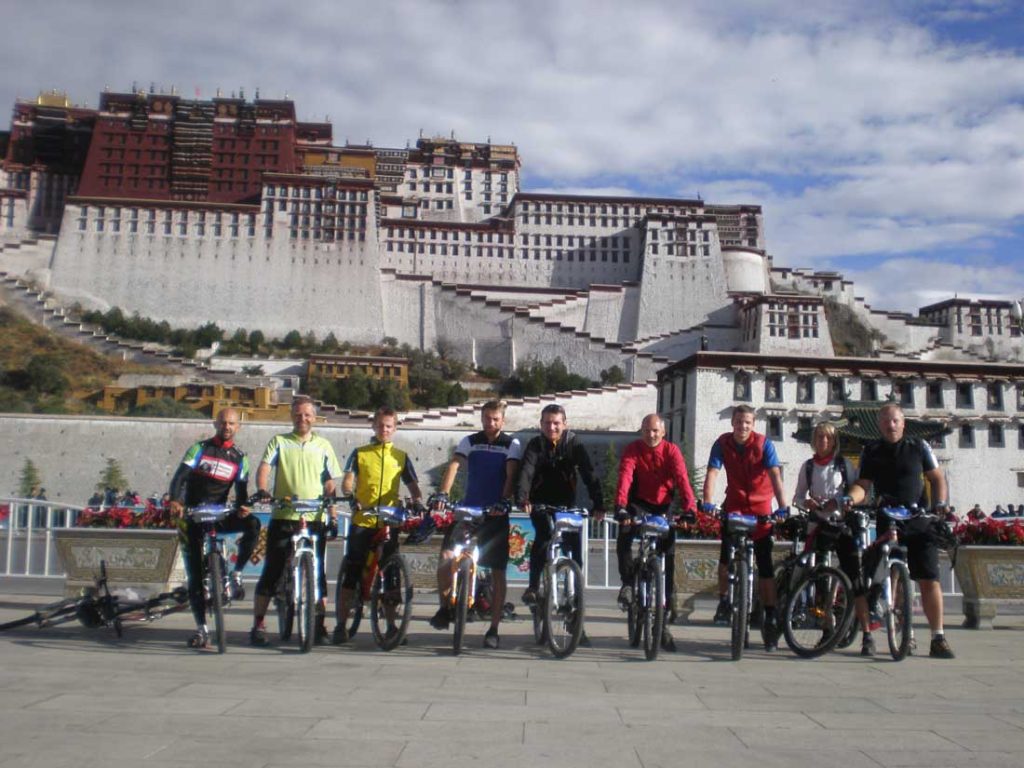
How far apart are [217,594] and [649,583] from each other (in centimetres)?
273

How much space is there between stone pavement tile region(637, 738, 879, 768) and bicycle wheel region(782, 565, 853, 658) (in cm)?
271

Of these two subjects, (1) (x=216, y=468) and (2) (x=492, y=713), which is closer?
(2) (x=492, y=713)

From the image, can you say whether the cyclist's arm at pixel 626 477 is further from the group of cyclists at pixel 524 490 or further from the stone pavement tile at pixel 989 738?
the stone pavement tile at pixel 989 738

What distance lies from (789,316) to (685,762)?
6425 centimetres

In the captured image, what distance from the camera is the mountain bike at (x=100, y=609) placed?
7.37m

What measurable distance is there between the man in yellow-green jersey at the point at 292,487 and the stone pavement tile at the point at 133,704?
1974mm

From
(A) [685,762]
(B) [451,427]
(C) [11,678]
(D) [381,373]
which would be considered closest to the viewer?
(A) [685,762]

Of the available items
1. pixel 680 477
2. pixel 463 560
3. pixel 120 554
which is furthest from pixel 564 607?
pixel 120 554

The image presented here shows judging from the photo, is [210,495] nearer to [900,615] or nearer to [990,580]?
[900,615]

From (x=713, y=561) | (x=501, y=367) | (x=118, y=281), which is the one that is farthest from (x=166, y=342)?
(x=713, y=561)

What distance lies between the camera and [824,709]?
5.03 metres

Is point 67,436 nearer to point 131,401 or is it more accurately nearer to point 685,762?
point 131,401

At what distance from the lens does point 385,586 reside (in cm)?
700

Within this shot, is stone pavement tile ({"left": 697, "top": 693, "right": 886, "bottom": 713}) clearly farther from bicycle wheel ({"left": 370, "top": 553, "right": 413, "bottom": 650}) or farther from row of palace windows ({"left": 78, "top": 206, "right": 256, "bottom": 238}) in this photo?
row of palace windows ({"left": 78, "top": 206, "right": 256, "bottom": 238})
